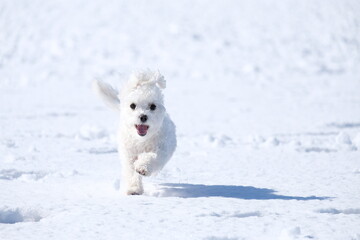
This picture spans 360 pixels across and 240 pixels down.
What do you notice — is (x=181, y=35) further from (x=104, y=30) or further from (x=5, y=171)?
(x=5, y=171)

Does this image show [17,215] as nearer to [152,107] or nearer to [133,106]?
[133,106]

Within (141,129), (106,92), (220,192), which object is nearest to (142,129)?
(141,129)

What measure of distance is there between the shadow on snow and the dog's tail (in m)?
1.06

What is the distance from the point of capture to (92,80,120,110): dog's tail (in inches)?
212

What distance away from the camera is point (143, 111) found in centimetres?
426

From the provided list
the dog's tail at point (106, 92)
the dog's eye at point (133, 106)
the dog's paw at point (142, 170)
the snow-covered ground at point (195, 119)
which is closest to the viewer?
the snow-covered ground at point (195, 119)

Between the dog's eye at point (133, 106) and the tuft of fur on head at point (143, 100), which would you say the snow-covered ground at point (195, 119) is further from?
the dog's eye at point (133, 106)

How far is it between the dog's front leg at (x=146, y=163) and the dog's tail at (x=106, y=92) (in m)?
1.21

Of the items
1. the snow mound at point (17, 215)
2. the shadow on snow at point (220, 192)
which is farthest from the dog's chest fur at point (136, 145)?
the snow mound at point (17, 215)

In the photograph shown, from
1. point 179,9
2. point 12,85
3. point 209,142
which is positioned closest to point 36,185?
point 209,142

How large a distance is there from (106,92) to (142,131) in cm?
126

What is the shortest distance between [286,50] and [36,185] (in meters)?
19.4

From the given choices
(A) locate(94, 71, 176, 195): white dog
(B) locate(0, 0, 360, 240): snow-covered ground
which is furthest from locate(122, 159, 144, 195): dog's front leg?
(B) locate(0, 0, 360, 240): snow-covered ground

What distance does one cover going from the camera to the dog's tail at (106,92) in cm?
538
